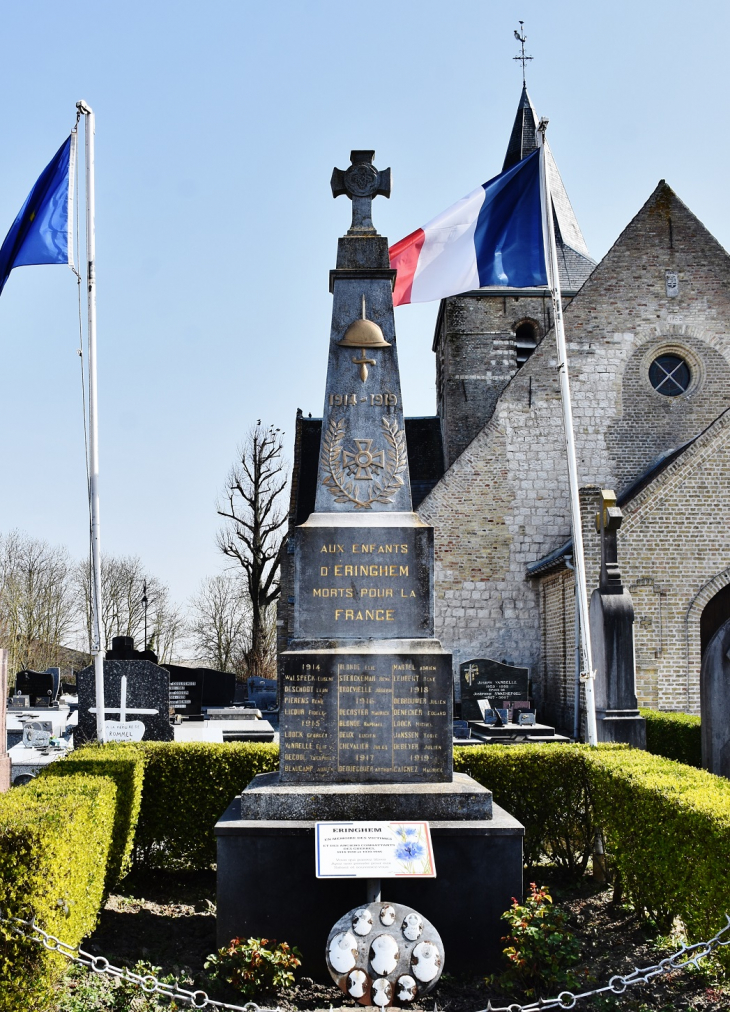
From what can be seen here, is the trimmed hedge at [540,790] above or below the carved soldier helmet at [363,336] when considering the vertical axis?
below

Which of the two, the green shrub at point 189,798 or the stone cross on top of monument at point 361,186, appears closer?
the stone cross on top of monument at point 361,186

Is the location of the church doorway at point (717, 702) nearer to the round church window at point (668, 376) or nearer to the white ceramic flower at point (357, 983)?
the white ceramic flower at point (357, 983)

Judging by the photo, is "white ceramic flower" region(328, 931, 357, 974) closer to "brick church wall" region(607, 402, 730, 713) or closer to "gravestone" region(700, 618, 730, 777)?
"gravestone" region(700, 618, 730, 777)

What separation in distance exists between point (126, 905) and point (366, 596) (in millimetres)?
3001

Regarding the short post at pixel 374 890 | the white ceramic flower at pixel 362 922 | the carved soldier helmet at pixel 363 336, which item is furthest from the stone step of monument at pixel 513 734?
the white ceramic flower at pixel 362 922

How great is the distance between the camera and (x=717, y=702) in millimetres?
7145

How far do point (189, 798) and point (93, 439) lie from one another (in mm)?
4163

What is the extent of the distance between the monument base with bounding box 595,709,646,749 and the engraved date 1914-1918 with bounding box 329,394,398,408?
23.8 feet

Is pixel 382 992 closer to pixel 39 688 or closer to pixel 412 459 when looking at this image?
pixel 39 688

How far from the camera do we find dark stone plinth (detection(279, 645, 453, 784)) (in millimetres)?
6230

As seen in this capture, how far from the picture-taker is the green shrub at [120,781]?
22.5 feet

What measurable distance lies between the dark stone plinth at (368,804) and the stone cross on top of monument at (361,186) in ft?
13.9

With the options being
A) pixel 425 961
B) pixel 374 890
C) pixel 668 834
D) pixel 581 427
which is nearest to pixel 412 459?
pixel 581 427

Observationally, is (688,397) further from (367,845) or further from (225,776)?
(367,845)
